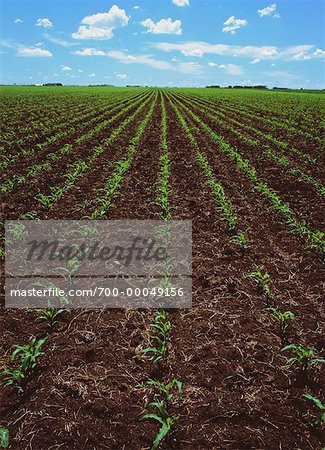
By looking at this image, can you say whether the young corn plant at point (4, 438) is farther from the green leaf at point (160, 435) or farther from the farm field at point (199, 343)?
the green leaf at point (160, 435)

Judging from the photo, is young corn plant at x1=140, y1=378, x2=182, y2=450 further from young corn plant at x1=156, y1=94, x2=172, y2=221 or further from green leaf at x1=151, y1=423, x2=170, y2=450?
young corn plant at x1=156, y1=94, x2=172, y2=221

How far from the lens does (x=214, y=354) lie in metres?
3.53

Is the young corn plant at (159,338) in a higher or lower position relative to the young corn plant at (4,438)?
higher

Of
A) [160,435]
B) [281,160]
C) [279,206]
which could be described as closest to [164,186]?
[279,206]

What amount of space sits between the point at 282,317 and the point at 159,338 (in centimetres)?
145

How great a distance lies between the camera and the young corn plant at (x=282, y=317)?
150 inches

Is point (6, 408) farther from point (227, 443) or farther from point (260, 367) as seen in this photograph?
point (260, 367)

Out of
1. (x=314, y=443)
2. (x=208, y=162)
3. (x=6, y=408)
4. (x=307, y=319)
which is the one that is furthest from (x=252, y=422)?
(x=208, y=162)

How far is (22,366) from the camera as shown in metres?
3.18

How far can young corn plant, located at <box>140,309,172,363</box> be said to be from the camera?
11.2 feet

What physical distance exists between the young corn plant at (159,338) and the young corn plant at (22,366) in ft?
3.56

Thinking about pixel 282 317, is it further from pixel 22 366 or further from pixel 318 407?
pixel 22 366

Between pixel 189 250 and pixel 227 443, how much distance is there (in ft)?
10.9

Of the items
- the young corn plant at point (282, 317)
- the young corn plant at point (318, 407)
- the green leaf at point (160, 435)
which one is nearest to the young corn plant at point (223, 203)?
the young corn plant at point (282, 317)
